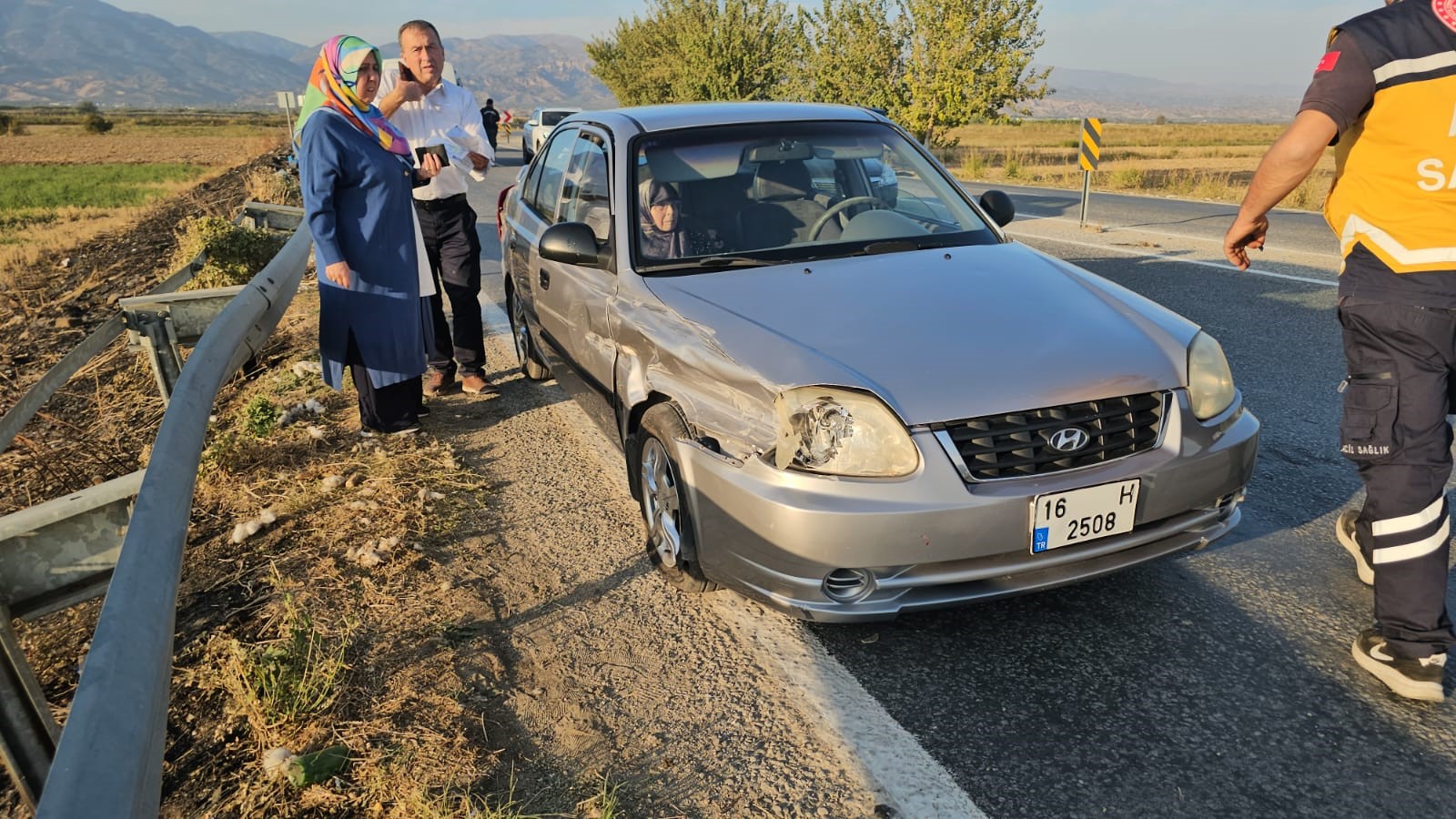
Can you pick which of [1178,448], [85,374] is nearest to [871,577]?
[1178,448]

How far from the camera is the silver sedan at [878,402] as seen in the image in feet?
8.66

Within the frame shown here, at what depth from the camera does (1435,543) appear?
267cm

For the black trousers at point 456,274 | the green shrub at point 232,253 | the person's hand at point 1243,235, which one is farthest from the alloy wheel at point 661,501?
the green shrub at point 232,253

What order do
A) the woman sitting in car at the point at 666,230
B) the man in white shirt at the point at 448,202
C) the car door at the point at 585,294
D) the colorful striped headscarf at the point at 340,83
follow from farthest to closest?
1. the man in white shirt at the point at 448,202
2. the colorful striped headscarf at the point at 340,83
3. the car door at the point at 585,294
4. the woman sitting in car at the point at 666,230

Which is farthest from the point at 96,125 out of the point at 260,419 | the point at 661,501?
the point at 661,501

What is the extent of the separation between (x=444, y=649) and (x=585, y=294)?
173 cm

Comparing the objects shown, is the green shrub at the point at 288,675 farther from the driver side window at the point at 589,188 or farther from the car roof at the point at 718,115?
the car roof at the point at 718,115

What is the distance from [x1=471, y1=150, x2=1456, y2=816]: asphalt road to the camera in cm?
228

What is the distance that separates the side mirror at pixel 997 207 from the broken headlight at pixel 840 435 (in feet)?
6.59

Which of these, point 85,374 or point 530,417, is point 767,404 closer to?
point 530,417

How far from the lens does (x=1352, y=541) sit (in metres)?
3.38

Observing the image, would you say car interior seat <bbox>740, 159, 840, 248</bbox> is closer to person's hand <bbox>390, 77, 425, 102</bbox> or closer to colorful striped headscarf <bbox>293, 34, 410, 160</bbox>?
colorful striped headscarf <bbox>293, 34, 410, 160</bbox>

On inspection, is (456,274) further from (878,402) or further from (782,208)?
(878,402)

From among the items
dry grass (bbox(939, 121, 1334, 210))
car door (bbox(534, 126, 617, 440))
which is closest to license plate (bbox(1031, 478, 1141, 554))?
car door (bbox(534, 126, 617, 440))
